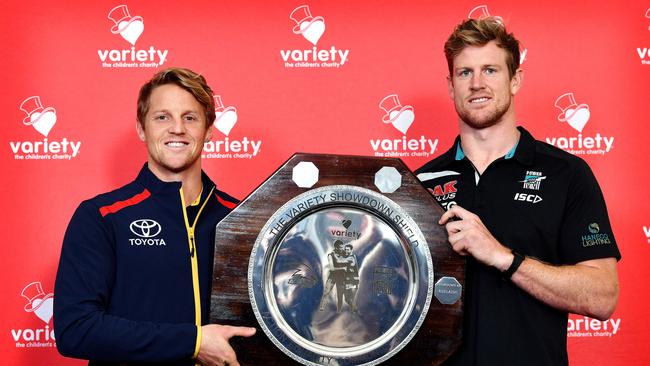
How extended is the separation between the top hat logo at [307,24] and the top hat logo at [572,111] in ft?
3.55

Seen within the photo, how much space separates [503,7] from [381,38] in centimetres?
56

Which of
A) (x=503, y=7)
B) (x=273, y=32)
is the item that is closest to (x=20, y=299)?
(x=273, y=32)

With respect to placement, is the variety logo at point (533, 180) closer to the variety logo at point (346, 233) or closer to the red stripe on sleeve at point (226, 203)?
the variety logo at point (346, 233)

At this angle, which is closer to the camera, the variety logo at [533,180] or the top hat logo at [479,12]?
the variety logo at [533,180]

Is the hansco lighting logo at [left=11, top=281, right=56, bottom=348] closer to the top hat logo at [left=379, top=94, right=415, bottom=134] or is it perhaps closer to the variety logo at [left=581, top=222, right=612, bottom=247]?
the top hat logo at [left=379, top=94, right=415, bottom=134]

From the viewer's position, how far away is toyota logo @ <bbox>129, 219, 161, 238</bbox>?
6.39 feet

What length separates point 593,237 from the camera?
6.57 ft

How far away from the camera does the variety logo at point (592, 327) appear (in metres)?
3.00

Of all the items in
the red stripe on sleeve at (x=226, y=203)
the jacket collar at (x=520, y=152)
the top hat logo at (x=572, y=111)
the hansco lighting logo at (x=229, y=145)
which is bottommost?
the red stripe on sleeve at (x=226, y=203)

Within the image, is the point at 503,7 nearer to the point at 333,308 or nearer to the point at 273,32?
the point at 273,32

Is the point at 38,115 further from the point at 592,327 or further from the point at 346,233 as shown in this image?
the point at 592,327

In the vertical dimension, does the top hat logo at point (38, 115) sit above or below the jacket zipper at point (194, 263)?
above

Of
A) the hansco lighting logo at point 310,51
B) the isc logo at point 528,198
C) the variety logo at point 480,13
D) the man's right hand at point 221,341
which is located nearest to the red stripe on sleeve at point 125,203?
the man's right hand at point 221,341

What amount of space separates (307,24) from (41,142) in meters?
1.24
